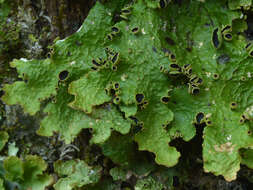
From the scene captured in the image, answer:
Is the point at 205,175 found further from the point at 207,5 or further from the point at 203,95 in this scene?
the point at 207,5

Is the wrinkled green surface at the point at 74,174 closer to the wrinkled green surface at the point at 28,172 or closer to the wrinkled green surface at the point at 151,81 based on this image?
the wrinkled green surface at the point at 28,172

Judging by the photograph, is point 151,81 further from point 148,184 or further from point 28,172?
point 28,172

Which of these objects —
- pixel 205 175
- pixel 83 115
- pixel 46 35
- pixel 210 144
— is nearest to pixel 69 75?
pixel 83 115

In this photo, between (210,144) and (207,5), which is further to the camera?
(207,5)

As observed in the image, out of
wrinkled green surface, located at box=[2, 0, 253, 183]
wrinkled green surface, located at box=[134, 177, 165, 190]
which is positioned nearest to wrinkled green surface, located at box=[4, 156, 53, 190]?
wrinkled green surface, located at box=[2, 0, 253, 183]

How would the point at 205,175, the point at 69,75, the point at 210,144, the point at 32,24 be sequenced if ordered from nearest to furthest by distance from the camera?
the point at 210,144, the point at 69,75, the point at 205,175, the point at 32,24

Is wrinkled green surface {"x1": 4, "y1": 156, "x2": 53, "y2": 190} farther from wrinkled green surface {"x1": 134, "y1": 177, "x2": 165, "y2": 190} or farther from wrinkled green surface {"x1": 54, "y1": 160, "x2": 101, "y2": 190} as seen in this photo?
wrinkled green surface {"x1": 134, "y1": 177, "x2": 165, "y2": 190}

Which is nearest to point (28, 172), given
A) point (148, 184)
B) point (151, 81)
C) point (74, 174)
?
point (74, 174)

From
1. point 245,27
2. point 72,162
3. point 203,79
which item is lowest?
point 72,162
